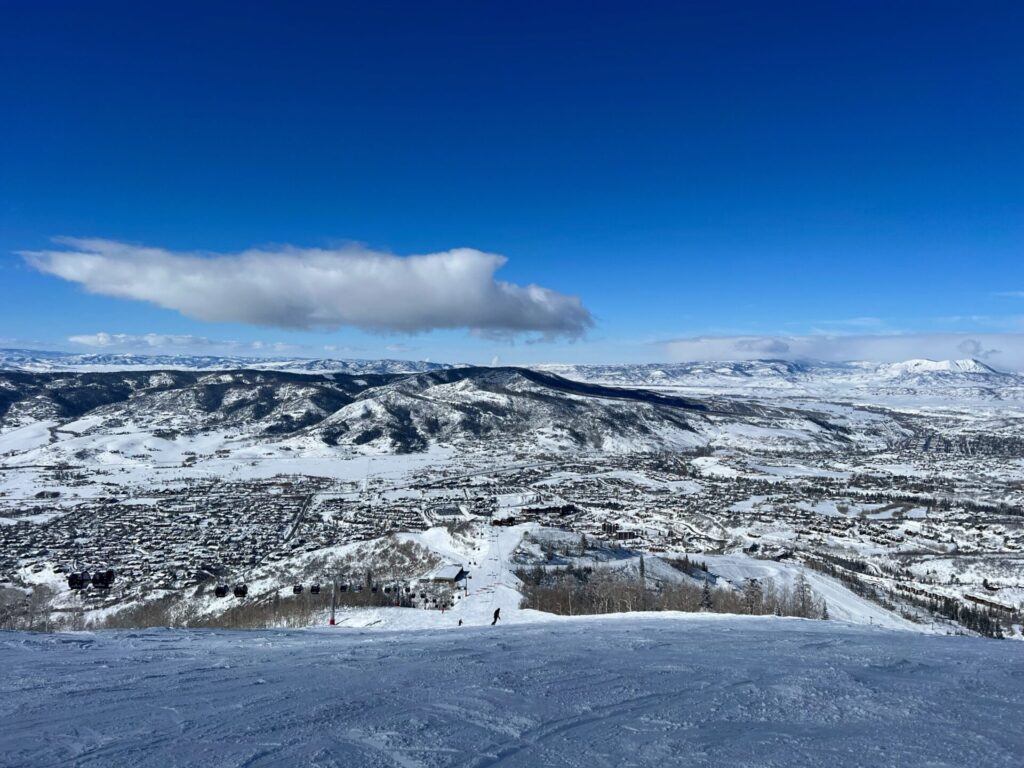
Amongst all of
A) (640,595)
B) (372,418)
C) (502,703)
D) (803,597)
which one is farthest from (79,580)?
(372,418)

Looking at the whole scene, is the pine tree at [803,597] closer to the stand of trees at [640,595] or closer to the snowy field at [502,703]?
the stand of trees at [640,595]

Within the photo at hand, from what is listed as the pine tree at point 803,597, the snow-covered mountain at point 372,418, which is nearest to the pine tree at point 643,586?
the pine tree at point 803,597

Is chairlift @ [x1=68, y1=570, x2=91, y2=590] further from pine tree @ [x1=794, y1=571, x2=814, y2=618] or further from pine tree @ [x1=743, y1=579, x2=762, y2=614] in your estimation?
pine tree @ [x1=794, y1=571, x2=814, y2=618]

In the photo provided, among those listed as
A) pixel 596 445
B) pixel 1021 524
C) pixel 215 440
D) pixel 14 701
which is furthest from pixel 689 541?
pixel 215 440

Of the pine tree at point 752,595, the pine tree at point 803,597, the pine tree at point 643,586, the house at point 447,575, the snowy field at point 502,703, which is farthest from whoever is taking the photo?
the house at point 447,575

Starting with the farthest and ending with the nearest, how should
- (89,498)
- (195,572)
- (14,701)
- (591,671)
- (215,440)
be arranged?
(215,440) < (89,498) < (195,572) < (591,671) < (14,701)

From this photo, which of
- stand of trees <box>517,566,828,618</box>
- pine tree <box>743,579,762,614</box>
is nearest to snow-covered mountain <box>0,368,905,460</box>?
stand of trees <box>517,566,828,618</box>

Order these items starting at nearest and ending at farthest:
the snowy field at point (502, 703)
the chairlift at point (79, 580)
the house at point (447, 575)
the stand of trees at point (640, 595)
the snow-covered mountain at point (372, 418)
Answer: the snowy field at point (502, 703), the stand of trees at point (640, 595), the chairlift at point (79, 580), the house at point (447, 575), the snow-covered mountain at point (372, 418)

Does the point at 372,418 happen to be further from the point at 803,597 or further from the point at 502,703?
the point at 502,703

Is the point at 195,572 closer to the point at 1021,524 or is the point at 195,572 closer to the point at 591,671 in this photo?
the point at 591,671
